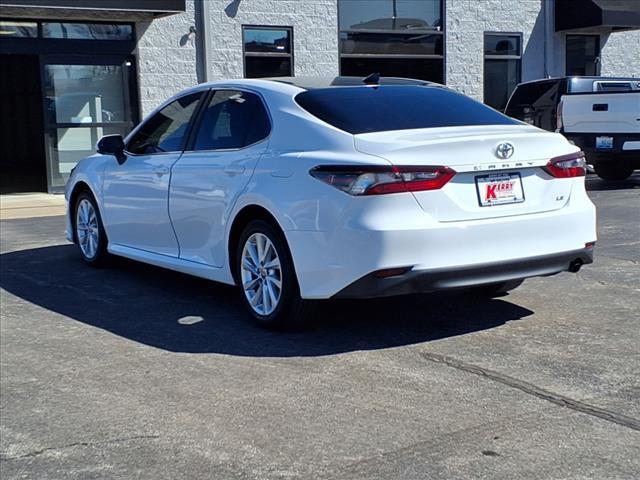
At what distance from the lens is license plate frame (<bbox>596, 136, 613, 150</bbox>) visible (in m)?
14.1

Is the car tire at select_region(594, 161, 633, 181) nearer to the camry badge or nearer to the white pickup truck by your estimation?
the white pickup truck

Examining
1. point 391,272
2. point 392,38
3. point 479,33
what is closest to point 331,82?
point 391,272

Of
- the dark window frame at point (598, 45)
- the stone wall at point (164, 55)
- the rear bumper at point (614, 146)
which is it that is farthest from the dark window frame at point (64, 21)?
the dark window frame at point (598, 45)

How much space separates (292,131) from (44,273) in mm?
3587

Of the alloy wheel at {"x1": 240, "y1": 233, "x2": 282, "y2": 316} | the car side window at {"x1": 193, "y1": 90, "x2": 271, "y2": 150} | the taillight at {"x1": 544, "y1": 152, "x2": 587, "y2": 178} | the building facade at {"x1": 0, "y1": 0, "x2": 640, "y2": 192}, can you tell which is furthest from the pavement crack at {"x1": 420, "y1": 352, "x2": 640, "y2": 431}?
the building facade at {"x1": 0, "y1": 0, "x2": 640, "y2": 192}

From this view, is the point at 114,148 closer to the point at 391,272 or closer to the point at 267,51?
the point at 391,272

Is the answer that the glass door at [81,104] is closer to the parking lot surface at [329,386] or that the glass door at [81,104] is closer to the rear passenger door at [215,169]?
→ the parking lot surface at [329,386]

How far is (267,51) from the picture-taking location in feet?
57.3

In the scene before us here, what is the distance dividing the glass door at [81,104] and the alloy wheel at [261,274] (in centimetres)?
1095

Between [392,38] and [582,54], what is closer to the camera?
[392,38]

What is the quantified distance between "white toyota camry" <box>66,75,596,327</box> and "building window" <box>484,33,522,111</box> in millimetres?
13797

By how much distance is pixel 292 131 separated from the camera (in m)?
5.75

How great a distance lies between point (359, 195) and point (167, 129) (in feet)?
8.70

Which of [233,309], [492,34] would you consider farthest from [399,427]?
[492,34]
